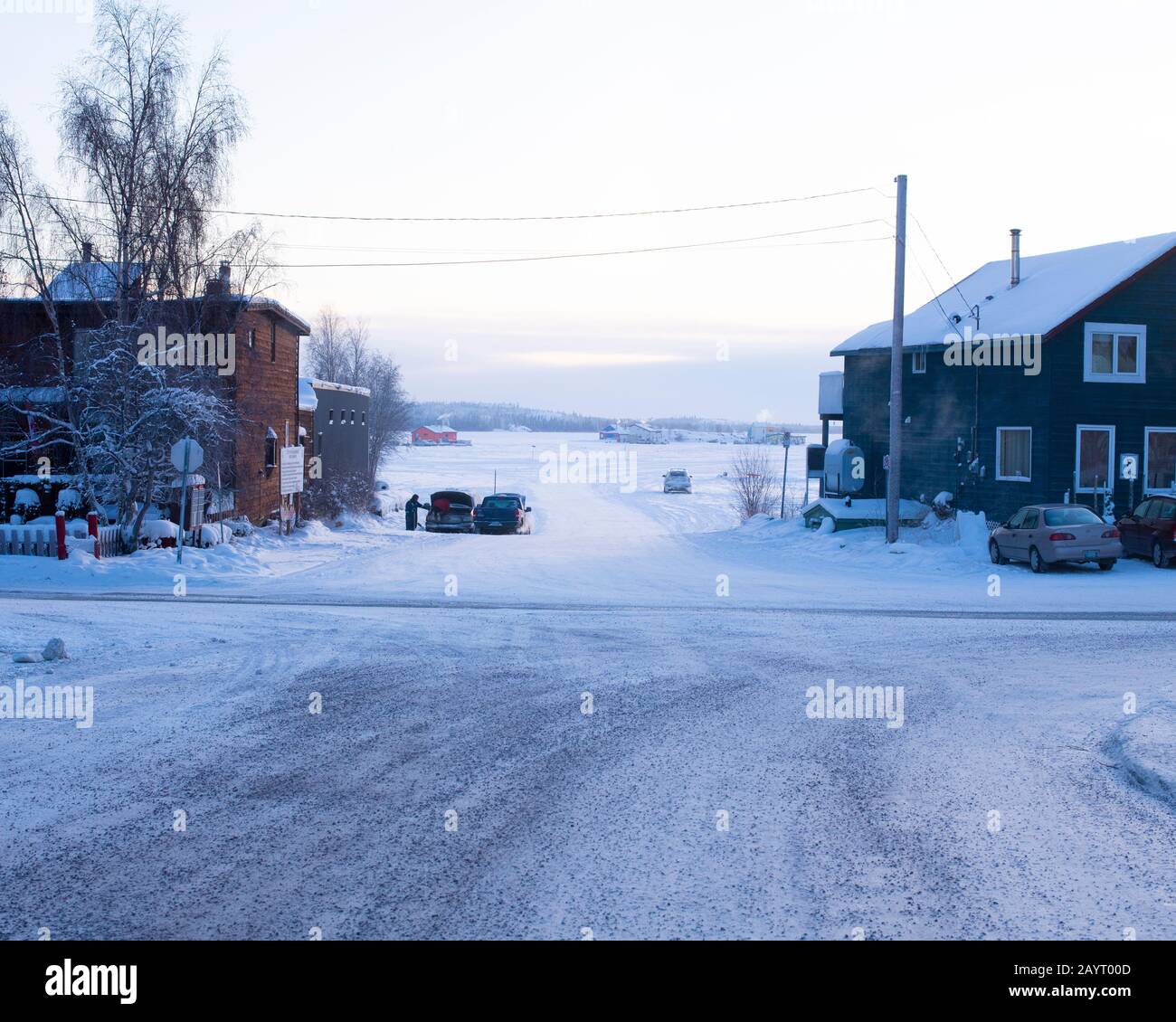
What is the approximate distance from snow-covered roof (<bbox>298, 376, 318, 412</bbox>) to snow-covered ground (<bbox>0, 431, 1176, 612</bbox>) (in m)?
4.88

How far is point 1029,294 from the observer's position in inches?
1276

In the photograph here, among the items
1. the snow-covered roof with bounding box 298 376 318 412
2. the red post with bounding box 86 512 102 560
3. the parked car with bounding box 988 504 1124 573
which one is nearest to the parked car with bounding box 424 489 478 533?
the snow-covered roof with bounding box 298 376 318 412

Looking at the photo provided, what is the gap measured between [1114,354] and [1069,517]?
7.72 metres

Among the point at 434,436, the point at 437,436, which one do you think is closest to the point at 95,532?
the point at 437,436

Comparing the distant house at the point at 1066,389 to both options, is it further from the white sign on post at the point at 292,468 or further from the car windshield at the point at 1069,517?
the white sign on post at the point at 292,468

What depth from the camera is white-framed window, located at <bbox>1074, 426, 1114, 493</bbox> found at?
28875 mm

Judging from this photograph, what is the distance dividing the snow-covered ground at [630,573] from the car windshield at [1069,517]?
44.3 inches

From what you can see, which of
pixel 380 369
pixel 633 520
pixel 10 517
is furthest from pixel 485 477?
pixel 10 517

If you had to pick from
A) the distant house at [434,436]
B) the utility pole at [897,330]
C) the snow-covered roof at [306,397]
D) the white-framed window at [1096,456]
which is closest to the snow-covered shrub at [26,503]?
the snow-covered roof at [306,397]

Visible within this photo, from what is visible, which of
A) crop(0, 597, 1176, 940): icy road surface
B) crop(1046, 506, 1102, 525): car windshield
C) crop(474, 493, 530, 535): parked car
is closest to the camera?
A: crop(0, 597, 1176, 940): icy road surface

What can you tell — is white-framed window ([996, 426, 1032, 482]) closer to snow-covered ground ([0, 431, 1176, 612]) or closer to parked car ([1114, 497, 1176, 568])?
snow-covered ground ([0, 431, 1176, 612])

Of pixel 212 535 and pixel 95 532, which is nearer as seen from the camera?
pixel 95 532

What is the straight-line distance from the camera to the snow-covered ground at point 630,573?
20.1 m

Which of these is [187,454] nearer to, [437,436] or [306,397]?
[306,397]
